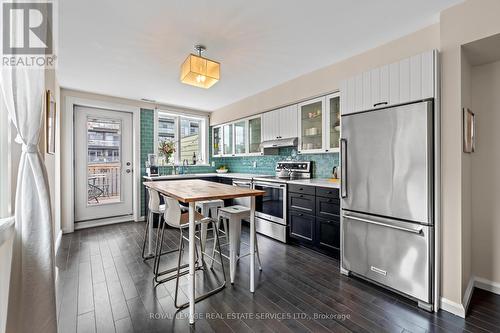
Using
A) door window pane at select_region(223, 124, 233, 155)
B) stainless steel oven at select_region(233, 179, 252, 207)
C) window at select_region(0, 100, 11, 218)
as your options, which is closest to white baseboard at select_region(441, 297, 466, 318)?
stainless steel oven at select_region(233, 179, 252, 207)

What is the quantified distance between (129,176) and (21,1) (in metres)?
3.86

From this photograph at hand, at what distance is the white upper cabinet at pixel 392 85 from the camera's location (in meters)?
1.95

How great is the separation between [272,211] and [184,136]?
3.06 meters

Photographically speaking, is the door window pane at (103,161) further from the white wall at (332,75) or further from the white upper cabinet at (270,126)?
the white upper cabinet at (270,126)

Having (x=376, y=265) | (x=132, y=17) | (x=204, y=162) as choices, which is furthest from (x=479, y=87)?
(x=204, y=162)

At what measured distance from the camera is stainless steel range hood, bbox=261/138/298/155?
3.71m

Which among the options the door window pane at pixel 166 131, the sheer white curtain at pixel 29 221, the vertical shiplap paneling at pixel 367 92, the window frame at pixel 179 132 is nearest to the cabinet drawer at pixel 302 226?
the vertical shiplap paneling at pixel 367 92

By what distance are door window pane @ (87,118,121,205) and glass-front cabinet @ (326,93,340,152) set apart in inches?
157

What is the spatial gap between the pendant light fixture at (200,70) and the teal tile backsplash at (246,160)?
2120 mm

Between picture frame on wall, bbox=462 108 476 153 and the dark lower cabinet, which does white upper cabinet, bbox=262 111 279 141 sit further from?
picture frame on wall, bbox=462 108 476 153

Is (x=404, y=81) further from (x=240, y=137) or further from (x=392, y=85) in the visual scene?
(x=240, y=137)

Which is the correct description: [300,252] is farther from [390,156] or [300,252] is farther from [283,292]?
[390,156]

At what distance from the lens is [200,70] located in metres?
2.29

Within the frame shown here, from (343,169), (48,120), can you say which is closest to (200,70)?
(48,120)
